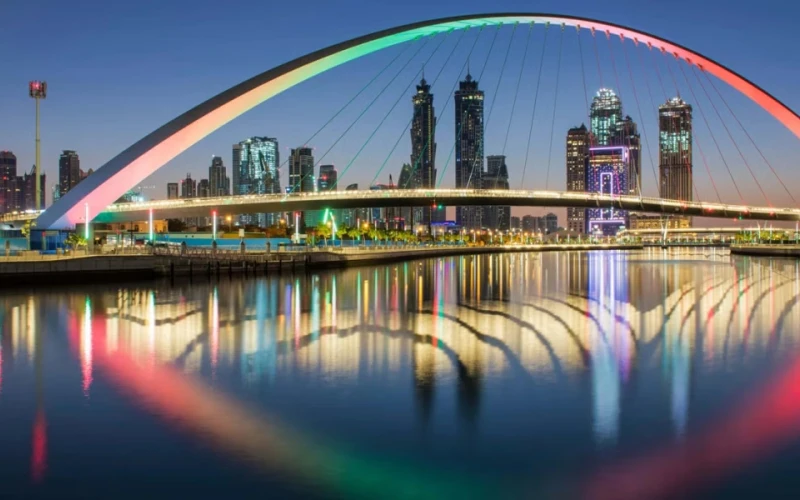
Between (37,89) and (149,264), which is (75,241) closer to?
(149,264)

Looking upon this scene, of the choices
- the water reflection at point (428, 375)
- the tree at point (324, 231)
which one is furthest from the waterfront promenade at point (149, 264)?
the tree at point (324, 231)

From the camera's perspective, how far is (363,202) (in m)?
61.8

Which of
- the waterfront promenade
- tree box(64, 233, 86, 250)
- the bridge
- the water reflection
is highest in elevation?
the bridge

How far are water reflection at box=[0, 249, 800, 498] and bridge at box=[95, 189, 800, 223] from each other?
130 ft

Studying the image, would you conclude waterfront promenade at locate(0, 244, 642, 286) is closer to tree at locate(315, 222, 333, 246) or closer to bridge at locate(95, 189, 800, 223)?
bridge at locate(95, 189, 800, 223)

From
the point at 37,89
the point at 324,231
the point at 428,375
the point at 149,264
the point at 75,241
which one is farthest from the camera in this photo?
the point at 324,231

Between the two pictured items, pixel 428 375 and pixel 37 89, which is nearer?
pixel 428 375

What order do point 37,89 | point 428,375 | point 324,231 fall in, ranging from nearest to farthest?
point 428,375 → point 37,89 → point 324,231

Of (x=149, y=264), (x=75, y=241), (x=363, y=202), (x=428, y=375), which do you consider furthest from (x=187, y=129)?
(x=363, y=202)

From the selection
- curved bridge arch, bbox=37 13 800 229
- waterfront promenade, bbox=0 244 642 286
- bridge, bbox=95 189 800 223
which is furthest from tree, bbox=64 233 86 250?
bridge, bbox=95 189 800 223

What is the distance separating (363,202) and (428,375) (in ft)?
171

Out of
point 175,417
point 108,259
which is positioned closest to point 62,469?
point 175,417

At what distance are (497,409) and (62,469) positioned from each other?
4255 millimetres

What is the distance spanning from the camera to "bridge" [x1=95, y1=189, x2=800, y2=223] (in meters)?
60.6
